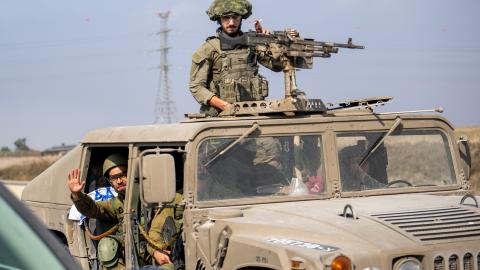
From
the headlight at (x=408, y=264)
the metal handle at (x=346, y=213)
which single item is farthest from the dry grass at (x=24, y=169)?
the headlight at (x=408, y=264)

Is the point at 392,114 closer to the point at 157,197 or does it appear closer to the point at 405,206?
the point at 405,206

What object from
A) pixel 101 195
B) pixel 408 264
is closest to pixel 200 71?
pixel 101 195

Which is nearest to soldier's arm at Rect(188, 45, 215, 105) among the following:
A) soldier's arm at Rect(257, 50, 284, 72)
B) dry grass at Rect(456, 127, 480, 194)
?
soldier's arm at Rect(257, 50, 284, 72)

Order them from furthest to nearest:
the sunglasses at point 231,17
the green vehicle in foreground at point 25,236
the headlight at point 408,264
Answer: the sunglasses at point 231,17, the headlight at point 408,264, the green vehicle in foreground at point 25,236

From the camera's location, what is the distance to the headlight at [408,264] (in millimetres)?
4533

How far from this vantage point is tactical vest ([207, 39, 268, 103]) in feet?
22.4

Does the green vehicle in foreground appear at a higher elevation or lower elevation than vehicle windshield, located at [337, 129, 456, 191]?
lower

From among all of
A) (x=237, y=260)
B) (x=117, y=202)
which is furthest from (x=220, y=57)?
(x=237, y=260)

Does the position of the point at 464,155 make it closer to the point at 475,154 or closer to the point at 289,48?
the point at 289,48

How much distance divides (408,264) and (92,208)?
242cm

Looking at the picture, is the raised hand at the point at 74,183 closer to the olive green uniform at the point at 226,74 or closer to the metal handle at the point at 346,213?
the olive green uniform at the point at 226,74

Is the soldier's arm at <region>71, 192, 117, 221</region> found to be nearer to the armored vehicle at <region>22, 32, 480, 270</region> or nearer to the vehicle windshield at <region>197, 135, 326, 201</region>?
the armored vehicle at <region>22, 32, 480, 270</region>

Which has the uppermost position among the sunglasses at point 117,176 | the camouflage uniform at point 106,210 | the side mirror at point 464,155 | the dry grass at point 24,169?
the dry grass at point 24,169

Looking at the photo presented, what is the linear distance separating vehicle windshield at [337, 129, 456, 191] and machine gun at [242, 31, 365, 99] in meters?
0.77
